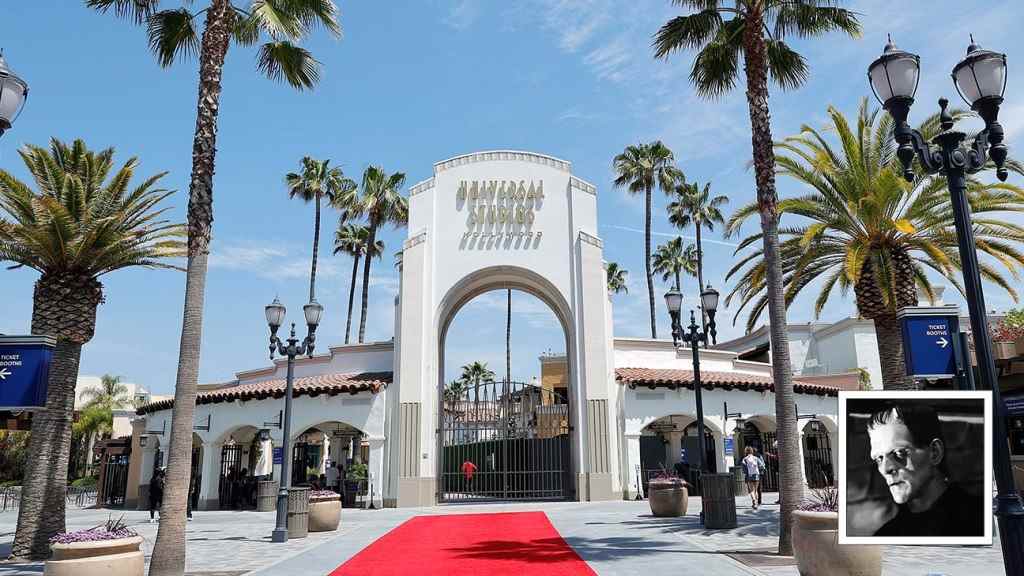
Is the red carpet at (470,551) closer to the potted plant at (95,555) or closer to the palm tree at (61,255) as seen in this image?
the potted plant at (95,555)

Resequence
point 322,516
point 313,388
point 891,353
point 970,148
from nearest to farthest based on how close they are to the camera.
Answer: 1. point 970,148
2. point 891,353
3. point 322,516
4. point 313,388

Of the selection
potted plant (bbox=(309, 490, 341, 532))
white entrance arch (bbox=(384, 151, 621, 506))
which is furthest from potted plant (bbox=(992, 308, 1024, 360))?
potted plant (bbox=(309, 490, 341, 532))

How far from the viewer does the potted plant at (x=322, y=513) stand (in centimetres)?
1620

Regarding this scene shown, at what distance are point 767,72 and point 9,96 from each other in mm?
13020

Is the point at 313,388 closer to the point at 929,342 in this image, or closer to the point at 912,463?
the point at 929,342

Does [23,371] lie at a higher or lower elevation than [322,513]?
higher

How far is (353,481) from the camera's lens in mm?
25750

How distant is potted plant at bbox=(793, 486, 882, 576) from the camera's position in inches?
306

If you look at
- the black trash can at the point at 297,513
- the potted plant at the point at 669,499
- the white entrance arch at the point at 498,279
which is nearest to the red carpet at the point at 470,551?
the black trash can at the point at 297,513

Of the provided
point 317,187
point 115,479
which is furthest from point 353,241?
point 115,479

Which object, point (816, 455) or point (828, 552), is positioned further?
point (816, 455)

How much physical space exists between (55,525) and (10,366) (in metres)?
3.16

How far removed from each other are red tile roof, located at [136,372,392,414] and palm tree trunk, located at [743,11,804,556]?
51.8 ft

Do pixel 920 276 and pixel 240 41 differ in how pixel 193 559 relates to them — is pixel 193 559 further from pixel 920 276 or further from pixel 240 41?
pixel 920 276
